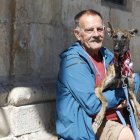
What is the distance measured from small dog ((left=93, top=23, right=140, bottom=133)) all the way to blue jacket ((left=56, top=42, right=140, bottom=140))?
65mm

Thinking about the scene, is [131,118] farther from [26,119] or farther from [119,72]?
[26,119]

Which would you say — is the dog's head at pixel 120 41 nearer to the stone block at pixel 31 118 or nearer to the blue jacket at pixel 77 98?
the blue jacket at pixel 77 98

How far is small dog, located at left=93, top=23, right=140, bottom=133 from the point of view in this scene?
3977mm

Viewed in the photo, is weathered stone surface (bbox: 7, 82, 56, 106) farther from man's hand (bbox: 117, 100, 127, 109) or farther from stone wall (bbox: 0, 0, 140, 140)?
man's hand (bbox: 117, 100, 127, 109)

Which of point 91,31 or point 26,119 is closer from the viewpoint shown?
point 91,31

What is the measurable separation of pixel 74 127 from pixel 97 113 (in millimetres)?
241

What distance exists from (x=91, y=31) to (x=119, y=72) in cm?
48

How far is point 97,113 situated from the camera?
157 inches

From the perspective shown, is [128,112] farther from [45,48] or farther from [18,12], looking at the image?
[18,12]

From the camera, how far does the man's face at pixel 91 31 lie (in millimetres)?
4203

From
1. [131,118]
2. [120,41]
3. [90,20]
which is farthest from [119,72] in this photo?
[90,20]

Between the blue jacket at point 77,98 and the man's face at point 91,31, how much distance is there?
0.17 m

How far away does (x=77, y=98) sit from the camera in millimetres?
3955

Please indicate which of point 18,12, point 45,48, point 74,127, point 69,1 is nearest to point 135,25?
point 69,1
